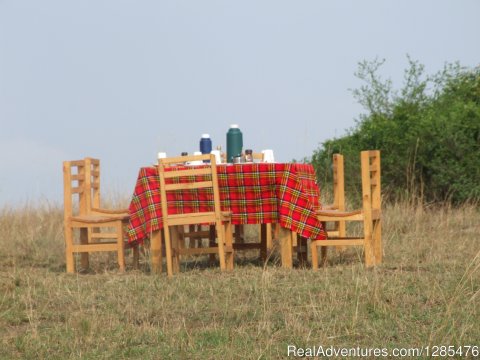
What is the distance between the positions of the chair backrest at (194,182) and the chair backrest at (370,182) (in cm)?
125

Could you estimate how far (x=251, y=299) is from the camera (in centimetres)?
638

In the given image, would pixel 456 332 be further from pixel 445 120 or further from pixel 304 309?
pixel 445 120

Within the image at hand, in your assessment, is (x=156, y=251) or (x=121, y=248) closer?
(x=156, y=251)

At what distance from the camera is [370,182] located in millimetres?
8203

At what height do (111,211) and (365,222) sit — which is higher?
(111,211)

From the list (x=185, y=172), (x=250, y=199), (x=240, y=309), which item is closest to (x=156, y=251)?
(x=185, y=172)

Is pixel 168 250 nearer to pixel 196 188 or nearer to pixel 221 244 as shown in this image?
pixel 221 244

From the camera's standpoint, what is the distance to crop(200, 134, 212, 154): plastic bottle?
342 inches

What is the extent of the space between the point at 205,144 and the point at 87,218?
1255mm

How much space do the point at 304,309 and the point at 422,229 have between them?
16.7 feet

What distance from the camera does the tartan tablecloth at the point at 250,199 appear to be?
310 inches


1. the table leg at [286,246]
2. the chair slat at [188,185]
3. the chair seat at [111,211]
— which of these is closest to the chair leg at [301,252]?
the table leg at [286,246]

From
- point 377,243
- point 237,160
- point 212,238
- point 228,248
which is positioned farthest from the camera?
point 212,238

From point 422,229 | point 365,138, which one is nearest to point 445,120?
point 365,138
